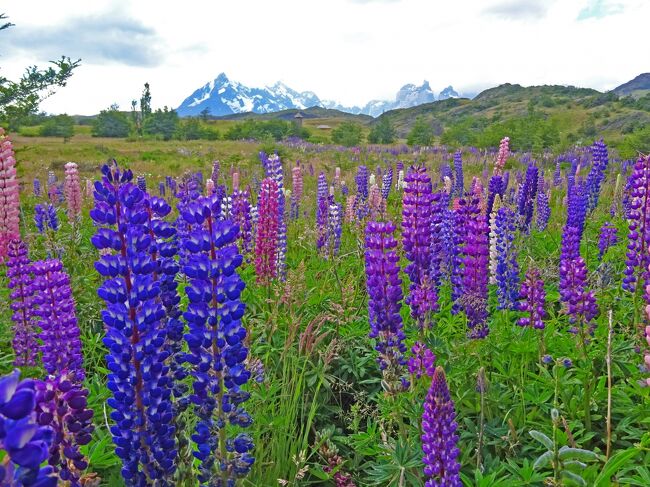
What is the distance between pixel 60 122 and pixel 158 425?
6063 cm

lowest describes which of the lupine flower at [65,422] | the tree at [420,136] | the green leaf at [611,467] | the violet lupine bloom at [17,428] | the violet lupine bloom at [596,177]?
the green leaf at [611,467]

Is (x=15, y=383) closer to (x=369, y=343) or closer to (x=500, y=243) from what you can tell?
(x=369, y=343)

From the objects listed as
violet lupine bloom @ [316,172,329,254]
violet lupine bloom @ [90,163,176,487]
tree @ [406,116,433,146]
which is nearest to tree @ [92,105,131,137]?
tree @ [406,116,433,146]

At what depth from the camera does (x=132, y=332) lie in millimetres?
1812

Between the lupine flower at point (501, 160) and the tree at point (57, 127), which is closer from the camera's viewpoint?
the lupine flower at point (501, 160)

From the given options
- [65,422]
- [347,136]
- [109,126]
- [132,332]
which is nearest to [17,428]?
[132,332]

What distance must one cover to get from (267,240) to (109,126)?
208 feet

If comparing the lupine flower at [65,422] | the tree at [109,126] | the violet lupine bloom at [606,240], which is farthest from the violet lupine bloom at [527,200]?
the tree at [109,126]

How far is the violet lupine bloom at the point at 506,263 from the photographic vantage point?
4.21m

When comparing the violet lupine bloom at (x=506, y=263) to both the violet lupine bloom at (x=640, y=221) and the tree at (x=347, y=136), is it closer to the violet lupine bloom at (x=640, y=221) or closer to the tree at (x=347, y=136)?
the violet lupine bloom at (x=640, y=221)

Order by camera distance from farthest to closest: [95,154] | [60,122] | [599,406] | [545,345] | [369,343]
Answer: [60,122] < [95,154] < [369,343] < [545,345] < [599,406]

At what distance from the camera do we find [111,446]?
114 inches

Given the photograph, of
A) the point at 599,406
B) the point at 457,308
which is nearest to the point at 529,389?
the point at 599,406

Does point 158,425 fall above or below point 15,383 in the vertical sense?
below
